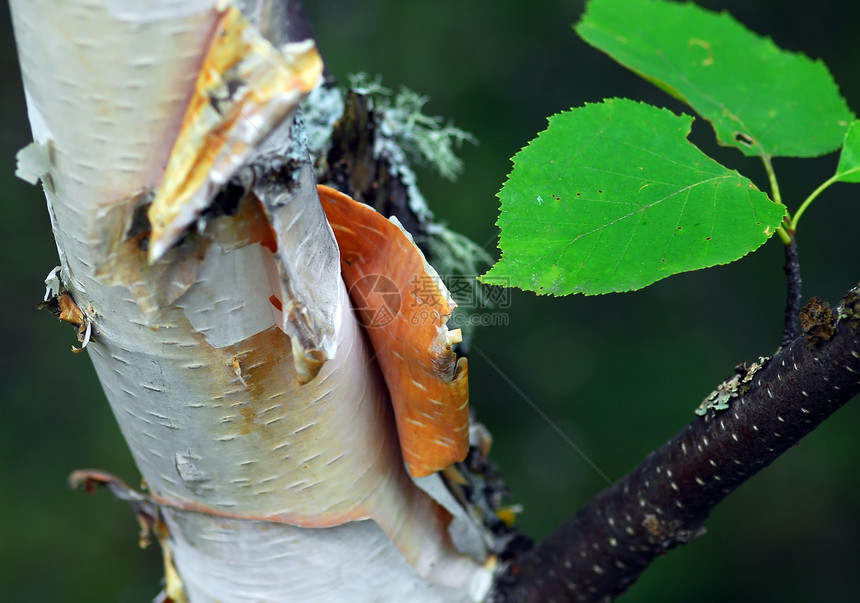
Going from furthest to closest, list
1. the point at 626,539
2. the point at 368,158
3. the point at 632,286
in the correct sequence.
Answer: the point at 368,158 → the point at 626,539 → the point at 632,286

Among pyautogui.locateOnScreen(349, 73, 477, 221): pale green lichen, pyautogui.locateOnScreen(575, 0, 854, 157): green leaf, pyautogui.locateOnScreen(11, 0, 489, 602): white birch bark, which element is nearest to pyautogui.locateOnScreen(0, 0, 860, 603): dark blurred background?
pyautogui.locateOnScreen(349, 73, 477, 221): pale green lichen

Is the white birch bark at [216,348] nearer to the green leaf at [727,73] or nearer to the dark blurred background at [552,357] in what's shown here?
the green leaf at [727,73]

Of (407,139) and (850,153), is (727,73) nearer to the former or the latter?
(850,153)

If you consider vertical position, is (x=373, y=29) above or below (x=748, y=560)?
above

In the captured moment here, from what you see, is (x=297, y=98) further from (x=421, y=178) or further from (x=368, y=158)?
(x=421, y=178)

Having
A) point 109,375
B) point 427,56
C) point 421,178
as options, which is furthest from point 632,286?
point 427,56

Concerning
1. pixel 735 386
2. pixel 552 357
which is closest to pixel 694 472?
pixel 735 386

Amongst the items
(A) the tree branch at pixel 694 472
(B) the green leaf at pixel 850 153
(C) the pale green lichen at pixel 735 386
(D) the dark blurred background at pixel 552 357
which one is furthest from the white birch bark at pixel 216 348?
(D) the dark blurred background at pixel 552 357

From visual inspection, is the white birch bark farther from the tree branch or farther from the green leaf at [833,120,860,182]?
the green leaf at [833,120,860,182]
